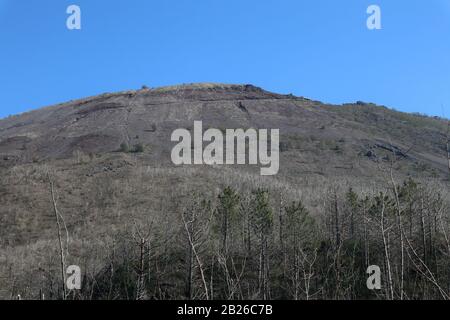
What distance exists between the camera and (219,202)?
143ft

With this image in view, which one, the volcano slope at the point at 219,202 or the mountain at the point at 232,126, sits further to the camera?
the mountain at the point at 232,126

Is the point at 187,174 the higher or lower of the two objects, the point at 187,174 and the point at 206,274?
the higher

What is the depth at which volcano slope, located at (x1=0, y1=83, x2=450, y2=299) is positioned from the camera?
73.6 ft

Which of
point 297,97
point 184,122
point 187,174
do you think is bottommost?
point 187,174

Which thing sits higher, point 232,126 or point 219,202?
point 232,126

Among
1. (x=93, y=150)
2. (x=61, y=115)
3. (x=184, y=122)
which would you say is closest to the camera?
(x=93, y=150)

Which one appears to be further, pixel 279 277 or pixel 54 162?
pixel 54 162

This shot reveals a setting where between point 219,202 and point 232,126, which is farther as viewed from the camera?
point 232,126

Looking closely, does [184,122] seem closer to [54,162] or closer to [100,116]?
[100,116]

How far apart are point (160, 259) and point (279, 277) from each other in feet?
20.3

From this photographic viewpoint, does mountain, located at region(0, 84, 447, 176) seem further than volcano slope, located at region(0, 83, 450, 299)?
Yes

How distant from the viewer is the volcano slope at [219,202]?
2244 cm
